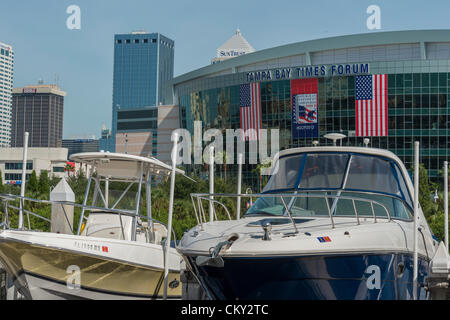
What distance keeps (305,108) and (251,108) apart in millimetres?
6260

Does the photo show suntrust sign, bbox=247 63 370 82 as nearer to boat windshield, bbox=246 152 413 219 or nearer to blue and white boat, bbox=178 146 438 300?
Answer: boat windshield, bbox=246 152 413 219

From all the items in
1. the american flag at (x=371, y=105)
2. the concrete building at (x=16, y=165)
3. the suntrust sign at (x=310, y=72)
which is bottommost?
the concrete building at (x=16, y=165)

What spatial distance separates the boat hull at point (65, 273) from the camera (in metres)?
10.1

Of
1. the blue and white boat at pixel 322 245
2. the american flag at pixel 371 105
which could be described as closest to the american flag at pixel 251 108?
the american flag at pixel 371 105

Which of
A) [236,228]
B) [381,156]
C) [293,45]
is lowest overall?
[236,228]

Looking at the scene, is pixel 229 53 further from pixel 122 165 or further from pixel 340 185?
pixel 340 185

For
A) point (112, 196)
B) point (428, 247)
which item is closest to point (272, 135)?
point (112, 196)

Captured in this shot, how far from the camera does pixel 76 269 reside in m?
10.3

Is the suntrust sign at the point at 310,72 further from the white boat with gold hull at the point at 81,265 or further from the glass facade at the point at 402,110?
the white boat with gold hull at the point at 81,265

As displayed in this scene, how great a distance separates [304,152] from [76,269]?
448cm

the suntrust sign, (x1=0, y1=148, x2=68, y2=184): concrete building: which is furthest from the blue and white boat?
(x1=0, y1=148, x2=68, y2=184): concrete building

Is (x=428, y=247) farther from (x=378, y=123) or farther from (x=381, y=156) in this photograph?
(x=378, y=123)

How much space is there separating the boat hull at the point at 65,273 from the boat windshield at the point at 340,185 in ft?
9.21

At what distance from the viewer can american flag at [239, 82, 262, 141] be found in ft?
213
